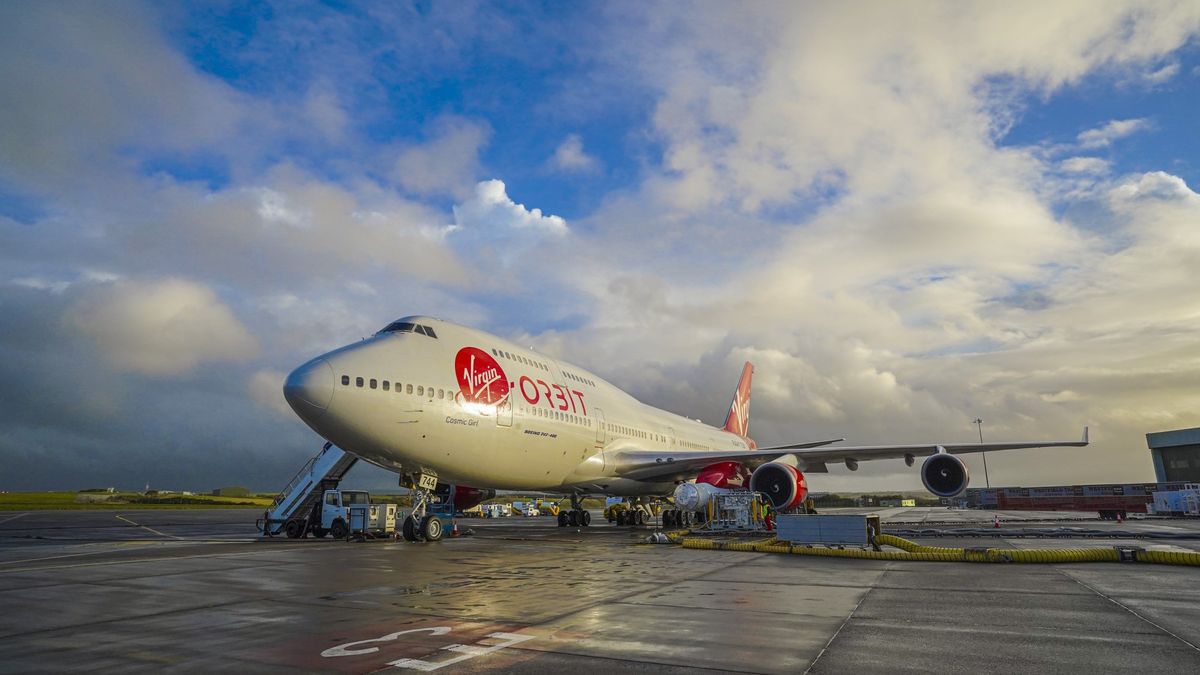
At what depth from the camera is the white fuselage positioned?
1603 centimetres

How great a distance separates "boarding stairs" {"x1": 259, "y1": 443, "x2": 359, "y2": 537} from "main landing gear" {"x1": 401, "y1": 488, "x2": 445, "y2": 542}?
6238 mm

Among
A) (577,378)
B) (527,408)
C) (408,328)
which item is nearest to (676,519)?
(577,378)

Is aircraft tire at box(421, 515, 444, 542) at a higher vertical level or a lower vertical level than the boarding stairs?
lower

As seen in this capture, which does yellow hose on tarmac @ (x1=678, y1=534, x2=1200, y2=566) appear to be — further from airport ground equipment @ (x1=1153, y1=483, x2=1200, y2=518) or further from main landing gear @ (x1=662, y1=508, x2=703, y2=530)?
airport ground equipment @ (x1=1153, y1=483, x2=1200, y2=518)

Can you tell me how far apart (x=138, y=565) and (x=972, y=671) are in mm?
13504

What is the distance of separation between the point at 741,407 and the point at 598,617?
4575cm

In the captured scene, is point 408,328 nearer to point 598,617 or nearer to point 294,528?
point 294,528

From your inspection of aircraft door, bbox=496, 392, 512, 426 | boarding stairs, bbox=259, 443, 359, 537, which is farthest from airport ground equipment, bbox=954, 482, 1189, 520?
boarding stairs, bbox=259, 443, 359, 537

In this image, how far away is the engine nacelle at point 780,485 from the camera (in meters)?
21.9

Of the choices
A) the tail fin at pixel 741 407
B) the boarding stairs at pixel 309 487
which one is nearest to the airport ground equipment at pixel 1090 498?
the tail fin at pixel 741 407

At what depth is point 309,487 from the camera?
24.6 metres

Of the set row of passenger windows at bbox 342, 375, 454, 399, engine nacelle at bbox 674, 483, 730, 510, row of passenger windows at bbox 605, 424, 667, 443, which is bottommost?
engine nacelle at bbox 674, 483, 730, 510

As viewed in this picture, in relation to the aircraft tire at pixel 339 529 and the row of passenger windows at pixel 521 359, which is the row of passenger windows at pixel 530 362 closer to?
the row of passenger windows at pixel 521 359

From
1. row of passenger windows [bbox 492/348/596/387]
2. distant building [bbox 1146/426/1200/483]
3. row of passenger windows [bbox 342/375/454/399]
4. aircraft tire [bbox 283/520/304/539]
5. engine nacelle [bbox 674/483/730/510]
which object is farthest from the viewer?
distant building [bbox 1146/426/1200/483]
